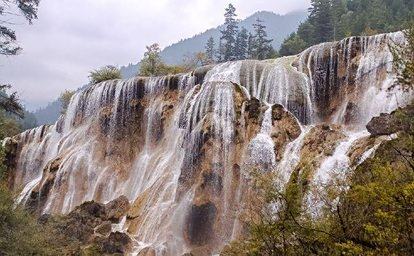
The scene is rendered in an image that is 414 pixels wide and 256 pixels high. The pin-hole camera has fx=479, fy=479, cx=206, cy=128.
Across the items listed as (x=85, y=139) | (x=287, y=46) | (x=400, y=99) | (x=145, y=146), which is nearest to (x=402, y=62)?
(x=400, y=99)

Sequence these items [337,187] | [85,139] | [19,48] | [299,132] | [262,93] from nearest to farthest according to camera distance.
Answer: [337,187]
[19,48]
[299,132]
[262,93]
[85,139]

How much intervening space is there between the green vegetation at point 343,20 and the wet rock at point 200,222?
145ft

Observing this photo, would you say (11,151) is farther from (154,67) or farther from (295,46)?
(295,46)

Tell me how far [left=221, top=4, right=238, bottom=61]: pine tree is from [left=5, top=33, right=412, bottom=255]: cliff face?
53.1 m

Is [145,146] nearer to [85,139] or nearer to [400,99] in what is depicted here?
[85,139]

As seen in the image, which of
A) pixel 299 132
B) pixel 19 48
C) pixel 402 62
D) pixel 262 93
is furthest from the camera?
pixel 262 93

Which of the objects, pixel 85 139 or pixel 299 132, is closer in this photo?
pixel 299 132

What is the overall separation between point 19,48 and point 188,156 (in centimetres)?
1647

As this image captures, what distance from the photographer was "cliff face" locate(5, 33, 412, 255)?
82.1ft

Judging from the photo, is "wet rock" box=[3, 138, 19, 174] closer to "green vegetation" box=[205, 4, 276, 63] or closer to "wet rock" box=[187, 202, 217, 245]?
"wet rock" box=[187, 202, 217, 245]

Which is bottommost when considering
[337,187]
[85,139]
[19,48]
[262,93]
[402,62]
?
[337,187]

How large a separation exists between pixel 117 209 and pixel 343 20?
181 feet

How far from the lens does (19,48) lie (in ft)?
39.1

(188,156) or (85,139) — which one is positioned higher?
(85,139)
